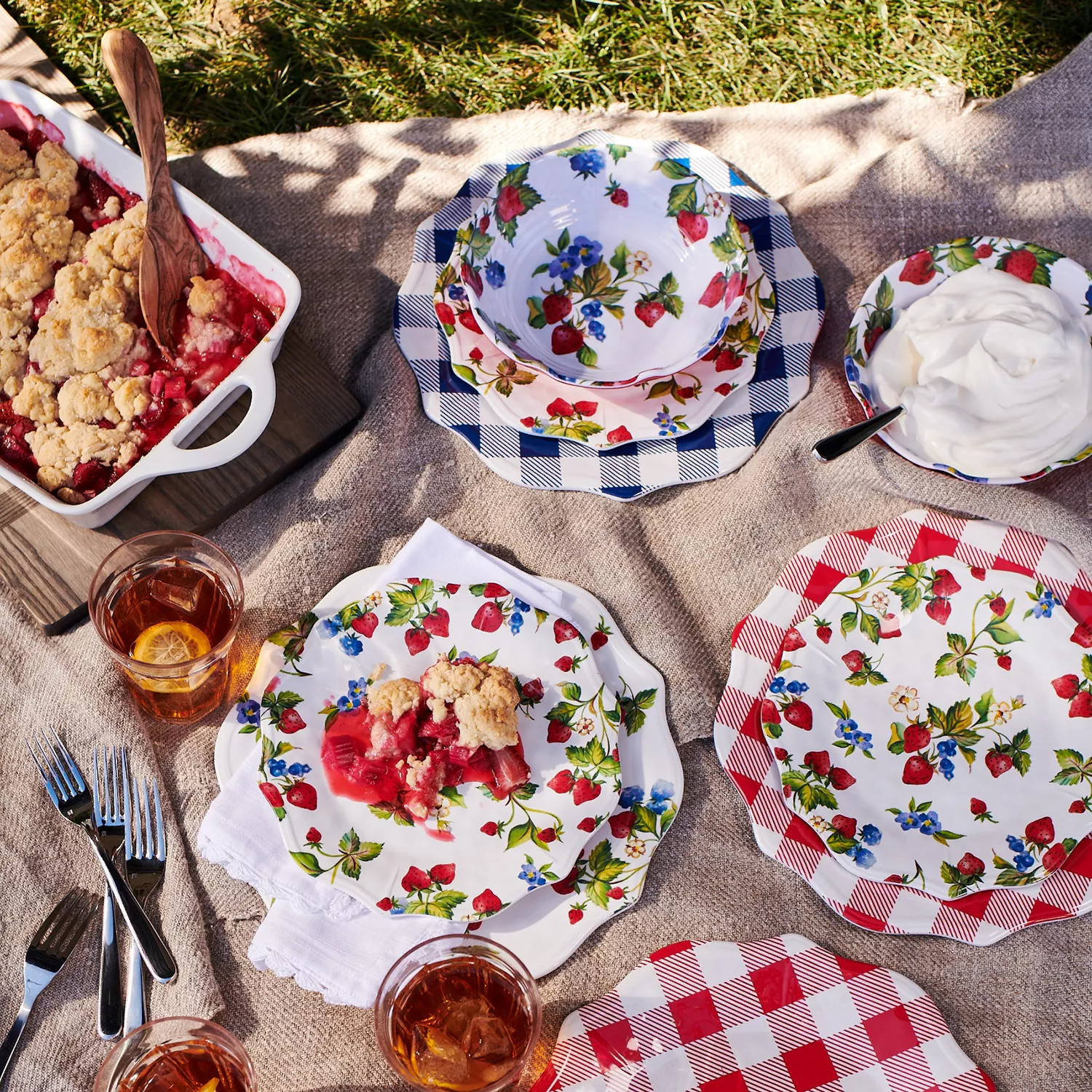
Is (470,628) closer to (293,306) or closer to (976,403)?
(293,306)

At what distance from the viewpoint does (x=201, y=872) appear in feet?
5.10

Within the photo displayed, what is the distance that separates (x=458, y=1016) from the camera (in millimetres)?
1459

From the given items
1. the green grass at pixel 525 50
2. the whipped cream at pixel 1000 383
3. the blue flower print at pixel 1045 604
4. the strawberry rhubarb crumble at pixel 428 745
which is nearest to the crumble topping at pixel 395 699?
the strawberry rhubarb crumble at pixel 428 745

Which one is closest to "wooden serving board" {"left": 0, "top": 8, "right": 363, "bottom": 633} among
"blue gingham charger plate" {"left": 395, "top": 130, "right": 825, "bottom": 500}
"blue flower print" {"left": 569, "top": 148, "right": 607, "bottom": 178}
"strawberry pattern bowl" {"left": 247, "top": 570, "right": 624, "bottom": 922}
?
"blue gingham charger plate" {"left": 395, "top": 130, "right": 825, "bottom": 500}

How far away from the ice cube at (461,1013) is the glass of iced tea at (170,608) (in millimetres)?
574

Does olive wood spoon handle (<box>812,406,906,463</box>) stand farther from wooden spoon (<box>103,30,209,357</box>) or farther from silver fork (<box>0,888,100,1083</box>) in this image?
silver fork (<box>0,888,100,1083</box>)

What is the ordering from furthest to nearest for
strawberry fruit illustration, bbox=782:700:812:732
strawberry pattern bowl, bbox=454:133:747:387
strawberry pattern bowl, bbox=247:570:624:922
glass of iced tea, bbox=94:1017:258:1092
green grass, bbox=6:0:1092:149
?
green grass, bbox=6:0:1092:149 < strawberry pattern bowl, bbox=454:133:747:387 < strawberry fruit illustration, bbox=782:700:812:732 < strawberry pattern bowl, bbox=247:570:624:922 < glass of iced tea, bbox=94:1017:258:1092

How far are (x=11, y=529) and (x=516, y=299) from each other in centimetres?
88

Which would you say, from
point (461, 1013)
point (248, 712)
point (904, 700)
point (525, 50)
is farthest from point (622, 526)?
point (525, 50)

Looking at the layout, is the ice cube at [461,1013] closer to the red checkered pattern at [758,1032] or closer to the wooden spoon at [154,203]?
the red checkered pattern at [758,1032]

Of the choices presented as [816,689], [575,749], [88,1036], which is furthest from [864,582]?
[88,1036]

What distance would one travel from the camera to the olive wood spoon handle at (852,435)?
62.2 inches

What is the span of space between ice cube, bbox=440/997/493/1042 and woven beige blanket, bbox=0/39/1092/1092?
0.13 metres

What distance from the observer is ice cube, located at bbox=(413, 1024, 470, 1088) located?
1.41m
